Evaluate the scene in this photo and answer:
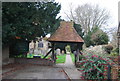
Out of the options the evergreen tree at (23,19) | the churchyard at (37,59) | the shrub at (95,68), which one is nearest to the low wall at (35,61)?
the churchyard at (37,59)

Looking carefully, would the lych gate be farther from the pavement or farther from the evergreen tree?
the pavement

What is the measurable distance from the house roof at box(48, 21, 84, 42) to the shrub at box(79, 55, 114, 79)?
17.3 ft

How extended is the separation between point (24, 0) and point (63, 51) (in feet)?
72.5

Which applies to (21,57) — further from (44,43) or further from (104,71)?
(44,43)

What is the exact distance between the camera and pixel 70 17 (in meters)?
29.9

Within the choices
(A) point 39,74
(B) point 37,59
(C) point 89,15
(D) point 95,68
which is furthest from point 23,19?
(C) point 89,15

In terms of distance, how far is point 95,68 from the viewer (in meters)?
5.95

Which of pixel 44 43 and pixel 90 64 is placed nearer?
pixel 90 64

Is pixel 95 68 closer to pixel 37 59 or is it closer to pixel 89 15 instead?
pixel 37 59

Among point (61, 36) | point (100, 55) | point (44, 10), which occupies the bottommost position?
point (100, 55)

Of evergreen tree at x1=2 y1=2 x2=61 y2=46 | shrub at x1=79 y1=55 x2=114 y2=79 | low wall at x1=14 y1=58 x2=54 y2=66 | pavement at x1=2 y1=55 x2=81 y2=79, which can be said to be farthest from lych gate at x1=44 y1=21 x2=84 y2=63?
shrub at x1=79 y1=55 x2=114 y2=79

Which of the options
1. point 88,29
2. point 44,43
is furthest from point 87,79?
point 44,43

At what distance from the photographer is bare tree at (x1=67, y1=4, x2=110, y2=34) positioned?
92.1 ft

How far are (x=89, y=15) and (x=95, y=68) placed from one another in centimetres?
2423
